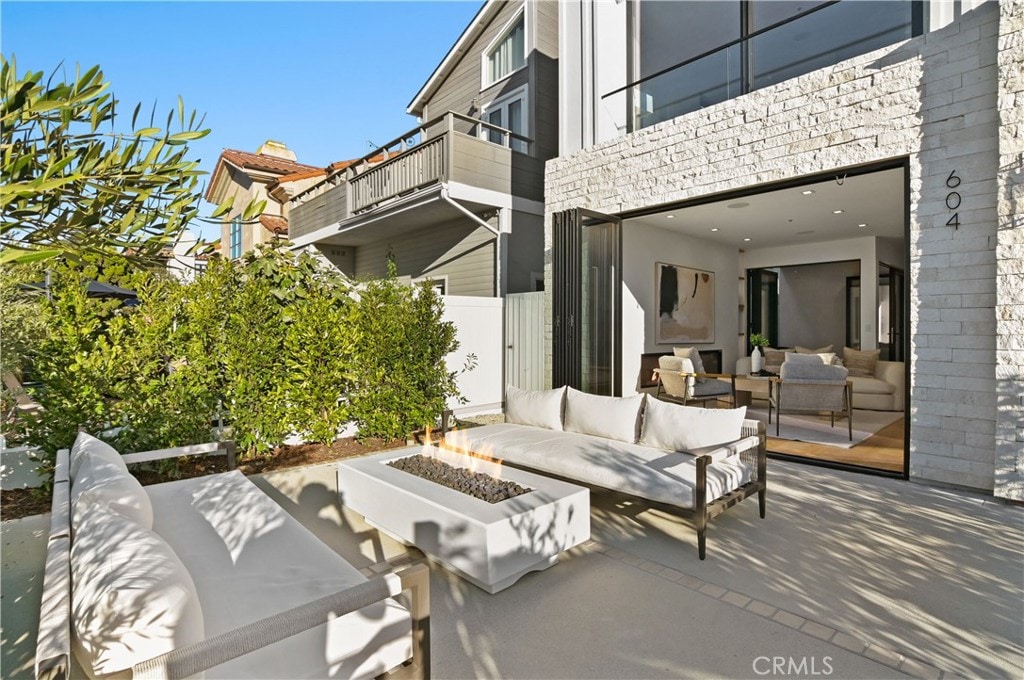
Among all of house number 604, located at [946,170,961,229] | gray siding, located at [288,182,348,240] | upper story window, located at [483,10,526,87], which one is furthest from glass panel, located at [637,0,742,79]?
gray siding, located at [288,182,348,240]

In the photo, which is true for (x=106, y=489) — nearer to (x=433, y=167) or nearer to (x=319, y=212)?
(x=433, y=167)

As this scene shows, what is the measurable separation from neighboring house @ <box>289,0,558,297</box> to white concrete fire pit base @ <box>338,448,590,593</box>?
573 cm

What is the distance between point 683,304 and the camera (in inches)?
385

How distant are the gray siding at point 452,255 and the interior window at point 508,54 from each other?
3410 mm

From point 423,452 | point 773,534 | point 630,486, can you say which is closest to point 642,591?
point 630,486

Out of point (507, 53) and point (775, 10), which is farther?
point (507, 53)

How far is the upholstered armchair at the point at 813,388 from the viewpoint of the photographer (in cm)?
620

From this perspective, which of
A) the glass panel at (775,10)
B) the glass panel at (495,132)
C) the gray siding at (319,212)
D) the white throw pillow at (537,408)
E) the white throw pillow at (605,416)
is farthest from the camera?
the gray siding at (319,212)

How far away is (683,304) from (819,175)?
478 centimetres

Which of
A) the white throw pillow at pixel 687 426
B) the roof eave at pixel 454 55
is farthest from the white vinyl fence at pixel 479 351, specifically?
the roof eave at pixel 454 55

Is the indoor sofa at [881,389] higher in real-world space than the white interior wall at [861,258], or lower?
lower

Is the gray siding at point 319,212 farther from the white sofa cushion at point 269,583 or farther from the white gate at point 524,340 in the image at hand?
the white sofa cushion at point 269,583

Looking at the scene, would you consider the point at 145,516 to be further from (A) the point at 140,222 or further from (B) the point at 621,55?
(B) the point at 621,55

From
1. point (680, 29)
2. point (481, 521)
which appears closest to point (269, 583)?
point (481, 521)
